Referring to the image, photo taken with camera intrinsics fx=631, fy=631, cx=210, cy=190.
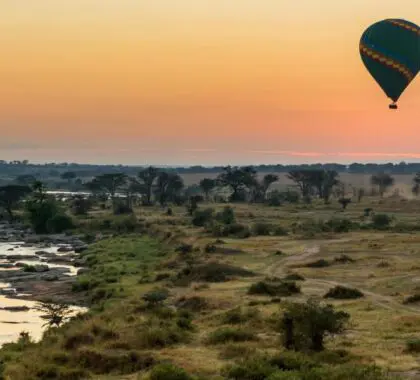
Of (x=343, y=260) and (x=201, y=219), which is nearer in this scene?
(x=343, y=260)

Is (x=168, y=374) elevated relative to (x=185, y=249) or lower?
elevated

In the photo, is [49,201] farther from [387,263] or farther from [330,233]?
[387,263]

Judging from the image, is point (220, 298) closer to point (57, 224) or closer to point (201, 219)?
point (201, 219)

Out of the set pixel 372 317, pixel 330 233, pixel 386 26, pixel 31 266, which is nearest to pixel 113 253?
pixel 31 266

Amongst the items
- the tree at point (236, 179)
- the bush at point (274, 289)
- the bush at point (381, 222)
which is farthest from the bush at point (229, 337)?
the tree at point (236, 179)

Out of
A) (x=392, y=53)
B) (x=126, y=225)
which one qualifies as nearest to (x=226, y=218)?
(x=126, y=225)

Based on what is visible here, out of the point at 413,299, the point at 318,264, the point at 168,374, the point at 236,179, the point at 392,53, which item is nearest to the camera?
the point at 168,374

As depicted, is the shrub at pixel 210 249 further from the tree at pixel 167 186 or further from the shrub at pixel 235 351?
the tree at pixel 167 186
